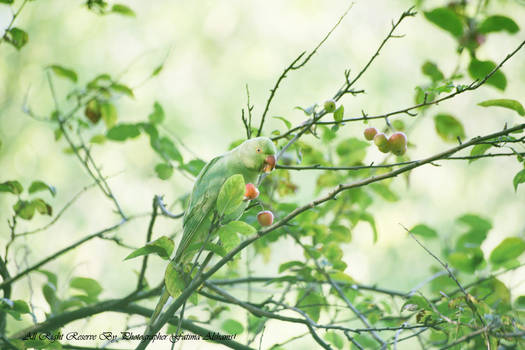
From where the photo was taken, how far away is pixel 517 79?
5387mm

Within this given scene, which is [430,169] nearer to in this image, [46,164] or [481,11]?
[481,11]

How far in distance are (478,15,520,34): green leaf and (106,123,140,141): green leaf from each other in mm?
1244

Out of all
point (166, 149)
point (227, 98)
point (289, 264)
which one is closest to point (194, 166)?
point (166, 149)

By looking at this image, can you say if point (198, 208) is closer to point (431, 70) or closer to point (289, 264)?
point (289, 264)

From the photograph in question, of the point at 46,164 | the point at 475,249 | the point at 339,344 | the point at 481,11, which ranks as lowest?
the point at 339,344

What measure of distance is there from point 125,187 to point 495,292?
4.27 meters

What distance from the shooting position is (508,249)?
1.55 m

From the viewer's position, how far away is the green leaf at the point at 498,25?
144 cm

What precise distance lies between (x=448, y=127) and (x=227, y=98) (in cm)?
437

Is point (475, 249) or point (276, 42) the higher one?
point (276, 42)

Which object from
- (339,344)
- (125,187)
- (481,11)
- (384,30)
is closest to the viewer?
(339,344)

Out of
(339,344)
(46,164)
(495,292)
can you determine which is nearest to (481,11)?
(495,292)

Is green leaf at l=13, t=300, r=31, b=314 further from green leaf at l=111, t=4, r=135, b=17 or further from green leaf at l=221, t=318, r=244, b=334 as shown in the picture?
green leaf at l=111, t=4, r=135, b=17

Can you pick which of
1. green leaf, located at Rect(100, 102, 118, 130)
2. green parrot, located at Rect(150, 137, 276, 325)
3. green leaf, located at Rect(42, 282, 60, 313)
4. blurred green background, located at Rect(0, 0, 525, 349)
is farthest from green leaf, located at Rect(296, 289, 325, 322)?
blurred green background, located at Rect(0, 0, 525, 349)
